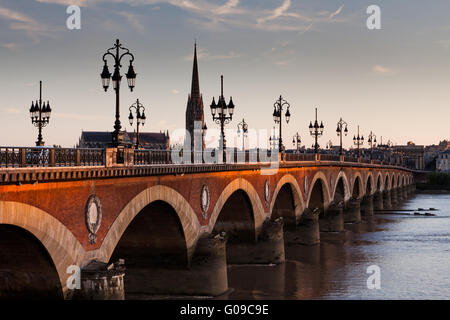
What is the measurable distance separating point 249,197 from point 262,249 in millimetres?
3697

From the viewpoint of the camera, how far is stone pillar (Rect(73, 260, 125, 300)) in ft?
64.8

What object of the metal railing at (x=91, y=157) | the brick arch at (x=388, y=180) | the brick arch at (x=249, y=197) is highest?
the metal railing at (x=91, y=157)

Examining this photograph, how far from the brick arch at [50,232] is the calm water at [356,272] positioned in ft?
42.9

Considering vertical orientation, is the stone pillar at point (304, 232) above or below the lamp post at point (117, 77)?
below

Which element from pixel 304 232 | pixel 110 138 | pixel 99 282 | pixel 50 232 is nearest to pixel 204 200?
pixel 99 282

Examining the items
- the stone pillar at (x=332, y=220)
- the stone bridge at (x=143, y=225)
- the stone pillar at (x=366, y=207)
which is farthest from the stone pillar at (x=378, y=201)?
the stone bridge at (x=143, y=225)

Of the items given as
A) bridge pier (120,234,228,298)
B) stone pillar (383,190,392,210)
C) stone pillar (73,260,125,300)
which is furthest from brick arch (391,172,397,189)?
stone pillar (73,260,125,300)

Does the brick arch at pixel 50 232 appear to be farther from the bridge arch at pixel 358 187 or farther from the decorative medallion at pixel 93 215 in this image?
the bridge arch at pixel 358 187

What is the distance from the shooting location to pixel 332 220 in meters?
61.1

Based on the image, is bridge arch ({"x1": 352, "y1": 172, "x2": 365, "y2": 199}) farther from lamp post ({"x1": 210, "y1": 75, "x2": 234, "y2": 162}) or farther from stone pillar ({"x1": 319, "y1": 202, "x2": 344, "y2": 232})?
lamp post ({"x1": 210, "y1": 75, "x2": 234, "y2": 162})

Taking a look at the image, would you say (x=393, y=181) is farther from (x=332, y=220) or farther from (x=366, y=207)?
(x=332, y=220)

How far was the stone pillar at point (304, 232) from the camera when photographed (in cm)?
5016
